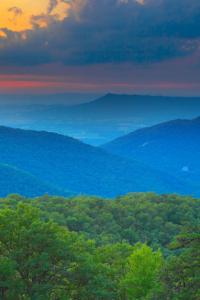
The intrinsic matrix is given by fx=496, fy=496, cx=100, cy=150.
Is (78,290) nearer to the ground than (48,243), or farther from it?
nearer to the ground

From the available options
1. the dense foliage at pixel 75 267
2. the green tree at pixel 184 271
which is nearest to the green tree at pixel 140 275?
the dense foliage at pixel 75 267

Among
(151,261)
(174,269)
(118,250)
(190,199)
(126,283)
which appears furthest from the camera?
(190,199)

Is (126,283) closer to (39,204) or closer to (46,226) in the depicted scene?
(46,226)

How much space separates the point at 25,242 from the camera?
3588cm

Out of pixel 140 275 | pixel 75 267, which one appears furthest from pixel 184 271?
pixel 140 275

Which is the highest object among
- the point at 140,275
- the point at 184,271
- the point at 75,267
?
the point at 75,267

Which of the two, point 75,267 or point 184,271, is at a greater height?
point 75,267

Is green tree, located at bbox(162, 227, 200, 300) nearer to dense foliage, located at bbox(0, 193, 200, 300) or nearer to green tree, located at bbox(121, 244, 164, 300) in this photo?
dense foliage, located at bbox(0, 193, 200, 300)

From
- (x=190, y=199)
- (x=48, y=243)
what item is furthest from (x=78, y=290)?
(x=190, y=199)

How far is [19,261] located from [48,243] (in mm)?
2560

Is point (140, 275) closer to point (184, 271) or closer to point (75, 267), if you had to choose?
point (75, 267)

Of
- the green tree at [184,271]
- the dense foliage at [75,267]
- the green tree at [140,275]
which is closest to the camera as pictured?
the green tree at [184,271]

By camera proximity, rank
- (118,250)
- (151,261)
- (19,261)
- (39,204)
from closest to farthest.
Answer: (19,261) < (151,261) < (118,250) < (39,204)

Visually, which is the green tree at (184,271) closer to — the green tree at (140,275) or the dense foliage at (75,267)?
the dense foliage at (75,267)
